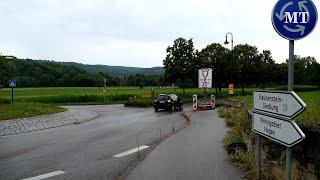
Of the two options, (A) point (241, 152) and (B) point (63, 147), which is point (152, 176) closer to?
(A) point (241, 152)

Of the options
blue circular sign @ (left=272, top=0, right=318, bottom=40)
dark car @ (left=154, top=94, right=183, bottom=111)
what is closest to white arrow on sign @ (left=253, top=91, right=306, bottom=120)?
blue circular sign @ (left=272, top=0, right=318, bottom=40)

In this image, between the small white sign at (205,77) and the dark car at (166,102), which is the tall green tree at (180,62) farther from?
the small white sign at (205,77)

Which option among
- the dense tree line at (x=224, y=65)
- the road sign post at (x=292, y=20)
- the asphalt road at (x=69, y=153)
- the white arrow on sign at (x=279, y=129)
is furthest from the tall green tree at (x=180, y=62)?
the road sign post at (x=292, y=20)

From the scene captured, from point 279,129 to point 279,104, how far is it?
1.13 feet

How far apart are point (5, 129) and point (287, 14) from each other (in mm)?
16252

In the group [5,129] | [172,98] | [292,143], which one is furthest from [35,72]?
[292,143]

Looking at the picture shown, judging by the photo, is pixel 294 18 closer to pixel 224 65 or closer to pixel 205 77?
pixel 205 77

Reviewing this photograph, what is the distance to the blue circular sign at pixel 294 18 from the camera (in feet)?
18.9

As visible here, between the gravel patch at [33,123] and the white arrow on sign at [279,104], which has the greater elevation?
the white arrow on sign at [279,104]

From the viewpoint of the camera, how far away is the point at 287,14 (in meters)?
5.95

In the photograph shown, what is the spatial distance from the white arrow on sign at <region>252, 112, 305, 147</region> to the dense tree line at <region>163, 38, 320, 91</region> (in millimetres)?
52964

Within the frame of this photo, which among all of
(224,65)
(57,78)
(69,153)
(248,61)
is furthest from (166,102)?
(57,78)

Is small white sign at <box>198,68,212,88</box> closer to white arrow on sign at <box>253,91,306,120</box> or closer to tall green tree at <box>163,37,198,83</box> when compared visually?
tall green tree at <box>163,37,198,83</box>

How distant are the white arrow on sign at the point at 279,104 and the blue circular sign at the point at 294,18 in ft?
2.49
